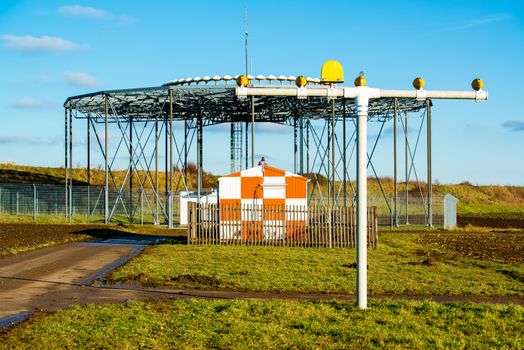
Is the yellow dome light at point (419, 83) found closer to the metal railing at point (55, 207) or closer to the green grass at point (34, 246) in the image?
the green grass at point (34, 246)

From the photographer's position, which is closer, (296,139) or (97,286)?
(97,286)

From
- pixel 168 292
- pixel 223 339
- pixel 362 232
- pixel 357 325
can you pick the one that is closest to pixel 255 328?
pixel 223 339

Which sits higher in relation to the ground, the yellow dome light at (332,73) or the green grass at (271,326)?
the yellow dome light at (332,73)

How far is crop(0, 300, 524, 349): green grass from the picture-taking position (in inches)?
377

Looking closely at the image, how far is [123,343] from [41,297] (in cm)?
513

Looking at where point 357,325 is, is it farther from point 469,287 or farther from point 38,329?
point 469,287

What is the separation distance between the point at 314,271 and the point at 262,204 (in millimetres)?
11495

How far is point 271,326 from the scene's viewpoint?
10617 millimetres

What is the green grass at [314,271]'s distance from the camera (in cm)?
1555

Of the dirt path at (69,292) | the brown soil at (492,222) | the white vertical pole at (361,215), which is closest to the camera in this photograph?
the white vertical pole at (361,215)

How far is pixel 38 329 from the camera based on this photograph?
1048 cm

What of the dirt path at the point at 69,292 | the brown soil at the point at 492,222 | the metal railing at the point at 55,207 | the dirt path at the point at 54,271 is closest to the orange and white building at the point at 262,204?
the dirt path at the point at 54,271

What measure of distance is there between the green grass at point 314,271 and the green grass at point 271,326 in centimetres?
279

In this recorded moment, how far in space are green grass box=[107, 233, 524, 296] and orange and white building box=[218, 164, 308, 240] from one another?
2.28 m
